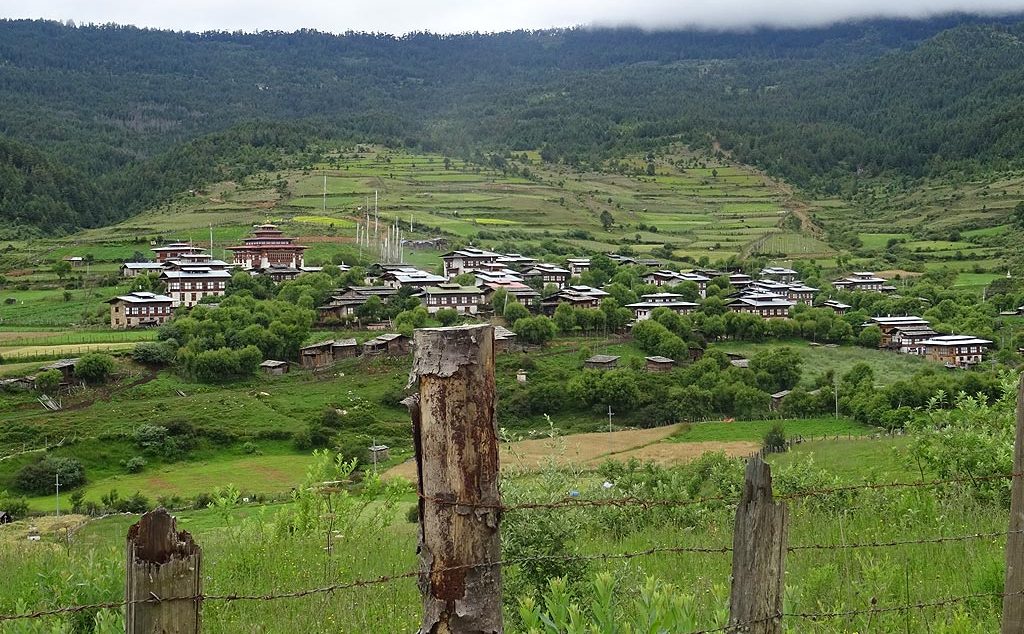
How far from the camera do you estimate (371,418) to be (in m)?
32.1

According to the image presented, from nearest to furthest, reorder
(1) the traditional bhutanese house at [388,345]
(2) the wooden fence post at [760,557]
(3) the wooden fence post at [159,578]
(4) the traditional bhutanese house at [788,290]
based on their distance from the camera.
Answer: (3) the wooden fence post at [159,578]
(2) the wooden fence post at [760,557]
(1) the traditional bhutanese house at [388,345]
(4) the traditional bhutanese house at [788,290]

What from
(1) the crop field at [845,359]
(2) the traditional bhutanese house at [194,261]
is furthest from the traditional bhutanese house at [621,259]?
(2) the traditional bhutanese house at [194,261]

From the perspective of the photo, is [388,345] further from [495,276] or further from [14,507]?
[14,507]

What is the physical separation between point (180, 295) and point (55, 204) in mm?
38593

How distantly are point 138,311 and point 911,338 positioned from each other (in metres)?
33.6

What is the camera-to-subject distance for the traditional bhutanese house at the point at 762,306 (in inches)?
1884

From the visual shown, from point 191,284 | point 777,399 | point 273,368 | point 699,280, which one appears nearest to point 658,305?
point 699,280

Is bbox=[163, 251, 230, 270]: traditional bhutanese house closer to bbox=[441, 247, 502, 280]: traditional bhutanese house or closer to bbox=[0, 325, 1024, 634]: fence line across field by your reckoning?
bbox=[441, 247, 502, 280]: traditional bhutanese house

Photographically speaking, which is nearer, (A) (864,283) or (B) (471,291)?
(B) (471,291)

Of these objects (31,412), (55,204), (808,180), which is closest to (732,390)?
(31,412)

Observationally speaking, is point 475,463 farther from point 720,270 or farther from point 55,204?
point 55,204

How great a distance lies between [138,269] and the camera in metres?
50.3

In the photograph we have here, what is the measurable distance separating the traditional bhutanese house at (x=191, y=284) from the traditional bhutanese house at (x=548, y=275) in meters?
16.9

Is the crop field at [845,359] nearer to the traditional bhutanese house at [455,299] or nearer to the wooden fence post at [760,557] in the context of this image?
the traditional bhutanese house at [455,299]
